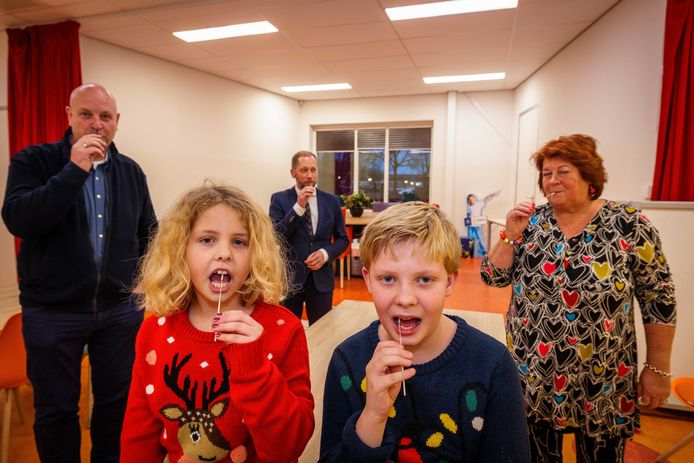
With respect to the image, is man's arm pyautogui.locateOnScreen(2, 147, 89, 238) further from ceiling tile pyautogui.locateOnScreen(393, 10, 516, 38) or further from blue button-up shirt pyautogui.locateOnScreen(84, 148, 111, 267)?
ceiling tile pyautogui.locateOnScreen(393, 10, 516, 38)

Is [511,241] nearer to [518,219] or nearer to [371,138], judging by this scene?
[518,219]

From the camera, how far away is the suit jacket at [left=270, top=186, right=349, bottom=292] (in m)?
2.75

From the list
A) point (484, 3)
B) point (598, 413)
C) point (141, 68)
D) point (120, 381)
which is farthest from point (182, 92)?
point (598, 413)

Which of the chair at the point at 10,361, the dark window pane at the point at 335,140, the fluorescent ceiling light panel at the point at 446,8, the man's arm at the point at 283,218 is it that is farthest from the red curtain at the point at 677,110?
the dark window pane at the point at 335,140

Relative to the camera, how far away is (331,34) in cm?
488

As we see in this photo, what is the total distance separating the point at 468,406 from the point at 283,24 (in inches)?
185

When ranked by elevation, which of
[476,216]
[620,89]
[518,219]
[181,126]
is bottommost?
[476,216]

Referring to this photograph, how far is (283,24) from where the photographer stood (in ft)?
15.1

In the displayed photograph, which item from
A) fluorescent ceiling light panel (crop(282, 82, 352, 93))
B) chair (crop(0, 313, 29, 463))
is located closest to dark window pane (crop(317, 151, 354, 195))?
fluorescent ceiling light panel (crop(282, 82, 352, 93))

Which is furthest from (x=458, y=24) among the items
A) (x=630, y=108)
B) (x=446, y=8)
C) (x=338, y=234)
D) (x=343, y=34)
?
(x=338, y=234)

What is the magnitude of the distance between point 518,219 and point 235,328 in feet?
3.87

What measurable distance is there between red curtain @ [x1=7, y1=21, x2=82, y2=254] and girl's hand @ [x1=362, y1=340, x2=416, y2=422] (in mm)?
4899

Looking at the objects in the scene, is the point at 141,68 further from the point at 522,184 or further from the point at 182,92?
the point at 522,184

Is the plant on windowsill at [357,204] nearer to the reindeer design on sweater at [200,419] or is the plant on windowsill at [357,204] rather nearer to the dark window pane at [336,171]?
the dark window pane at [336,171]
